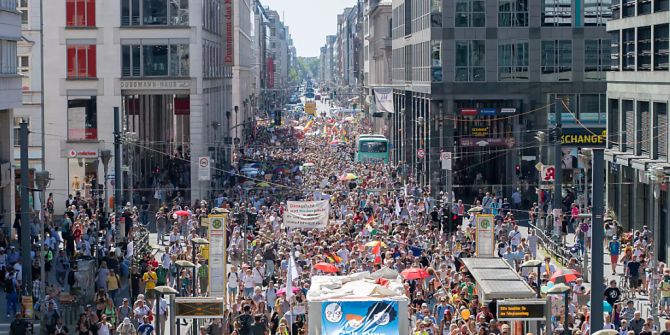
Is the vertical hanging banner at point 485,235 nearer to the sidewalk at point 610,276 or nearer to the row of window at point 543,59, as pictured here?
→ the sidewalk at point 610,276

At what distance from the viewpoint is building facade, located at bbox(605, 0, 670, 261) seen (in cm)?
4256

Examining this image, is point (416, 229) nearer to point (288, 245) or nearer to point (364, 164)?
point (288, 245)

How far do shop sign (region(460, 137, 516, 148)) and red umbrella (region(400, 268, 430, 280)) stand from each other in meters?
34.0

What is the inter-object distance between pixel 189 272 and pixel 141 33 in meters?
33.7

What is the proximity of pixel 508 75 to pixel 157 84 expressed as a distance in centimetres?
1778

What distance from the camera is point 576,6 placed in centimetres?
6581

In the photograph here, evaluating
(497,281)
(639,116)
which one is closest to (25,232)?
(497,281)

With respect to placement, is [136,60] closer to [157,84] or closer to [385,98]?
[157,84]

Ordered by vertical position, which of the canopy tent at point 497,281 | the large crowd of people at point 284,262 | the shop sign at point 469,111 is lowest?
the large crowd of people at point 284,262

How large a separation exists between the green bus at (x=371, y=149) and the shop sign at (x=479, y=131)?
2424cm

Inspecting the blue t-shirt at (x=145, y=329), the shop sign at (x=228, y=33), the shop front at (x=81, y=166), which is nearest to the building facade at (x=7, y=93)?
the shop front at (x=81, y=166)

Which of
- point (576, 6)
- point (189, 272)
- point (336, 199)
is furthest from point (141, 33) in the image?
point (189, 272)

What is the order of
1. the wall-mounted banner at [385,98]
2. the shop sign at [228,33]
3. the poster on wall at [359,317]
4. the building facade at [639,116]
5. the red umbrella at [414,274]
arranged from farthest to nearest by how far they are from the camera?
the wall-mounted banner at [385,98] < the shop sign at [228,33] < the building facade at [639,116] < the red umbrella at [414,274] < the poster on wall at [359,317]

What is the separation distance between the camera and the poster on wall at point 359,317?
23.2 metres
